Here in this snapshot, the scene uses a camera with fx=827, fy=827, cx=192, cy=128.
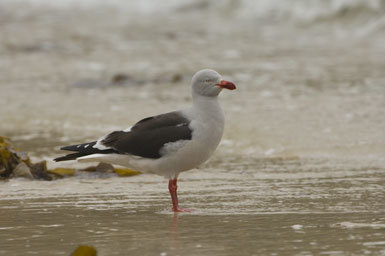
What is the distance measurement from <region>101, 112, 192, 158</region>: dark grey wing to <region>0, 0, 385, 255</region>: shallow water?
0.39 meters

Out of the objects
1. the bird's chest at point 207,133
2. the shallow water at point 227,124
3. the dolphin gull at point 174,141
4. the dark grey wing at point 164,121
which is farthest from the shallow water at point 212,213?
the dark grey wing at point 164,121

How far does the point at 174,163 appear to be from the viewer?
575 centimetres

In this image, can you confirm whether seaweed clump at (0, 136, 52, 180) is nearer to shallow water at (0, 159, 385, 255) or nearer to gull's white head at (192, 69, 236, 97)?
shallow water at (0, 159, 385, 255)

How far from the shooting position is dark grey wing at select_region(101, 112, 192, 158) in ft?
18.8

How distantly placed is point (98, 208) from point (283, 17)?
13.1 meters

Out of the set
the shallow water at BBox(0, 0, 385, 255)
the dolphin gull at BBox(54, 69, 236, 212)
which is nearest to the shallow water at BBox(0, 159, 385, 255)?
the shallow water at BBox(0, 0, 385, 255)

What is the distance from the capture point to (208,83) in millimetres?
5883

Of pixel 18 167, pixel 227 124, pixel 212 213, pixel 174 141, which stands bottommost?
pixel 212 213

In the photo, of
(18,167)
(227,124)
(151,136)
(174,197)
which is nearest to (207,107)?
(151,136)

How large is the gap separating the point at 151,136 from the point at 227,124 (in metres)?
3.31

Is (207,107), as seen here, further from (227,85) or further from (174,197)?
(174,197)

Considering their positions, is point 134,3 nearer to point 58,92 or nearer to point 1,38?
point 1,38

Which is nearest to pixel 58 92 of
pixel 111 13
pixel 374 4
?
pixel 374 4

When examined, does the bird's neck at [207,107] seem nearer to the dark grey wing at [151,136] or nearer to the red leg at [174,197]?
the dark grey wing at [151,136]
